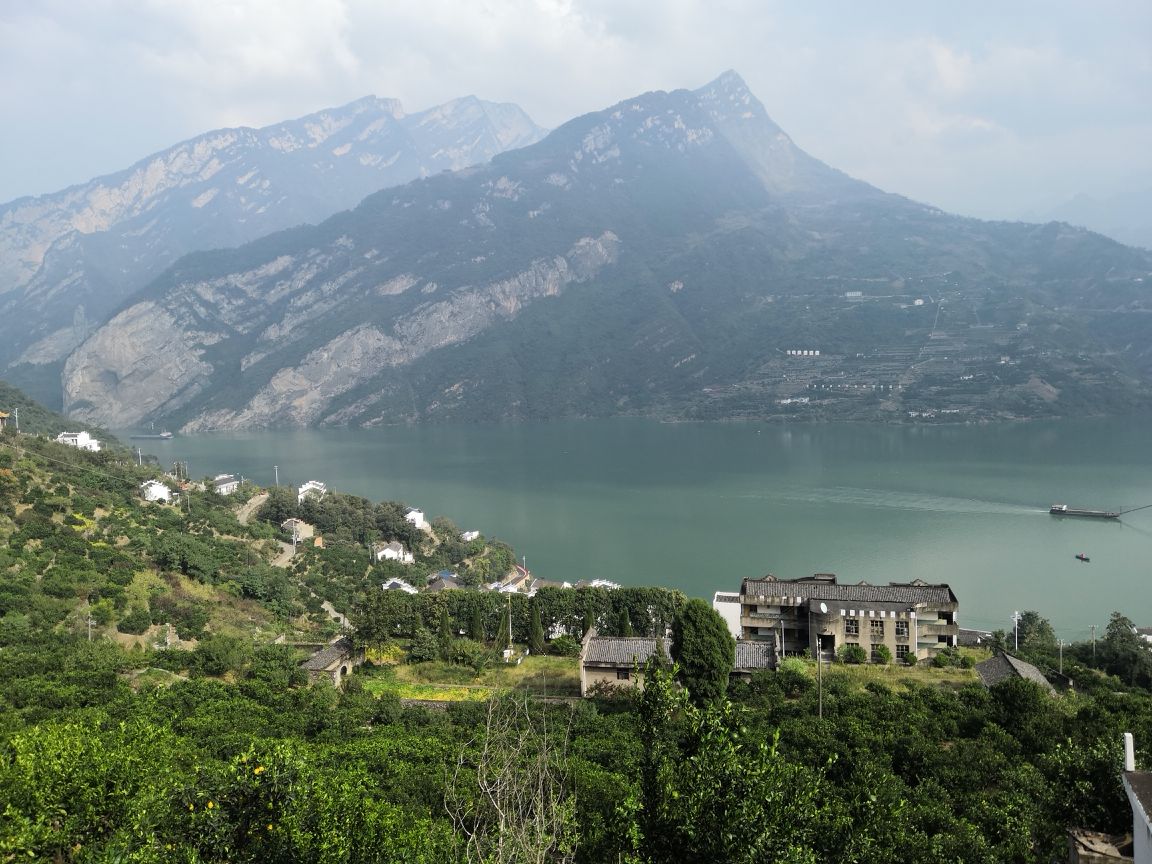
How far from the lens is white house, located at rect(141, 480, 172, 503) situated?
32.1 meters

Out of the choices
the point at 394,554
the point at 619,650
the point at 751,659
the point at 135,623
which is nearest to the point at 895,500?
the point at 394,554

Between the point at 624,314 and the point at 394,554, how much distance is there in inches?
3925

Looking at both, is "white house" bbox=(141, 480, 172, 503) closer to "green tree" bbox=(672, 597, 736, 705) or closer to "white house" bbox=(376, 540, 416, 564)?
"white house" bbox=(376, 540, 416, 564)

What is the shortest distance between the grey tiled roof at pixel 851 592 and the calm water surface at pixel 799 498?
10619 millimetres

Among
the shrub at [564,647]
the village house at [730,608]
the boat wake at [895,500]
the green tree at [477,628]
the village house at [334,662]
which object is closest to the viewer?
the village house at [334,662]

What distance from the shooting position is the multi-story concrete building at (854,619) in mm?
17891

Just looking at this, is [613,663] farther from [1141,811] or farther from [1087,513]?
[1087,513]

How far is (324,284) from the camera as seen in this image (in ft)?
471

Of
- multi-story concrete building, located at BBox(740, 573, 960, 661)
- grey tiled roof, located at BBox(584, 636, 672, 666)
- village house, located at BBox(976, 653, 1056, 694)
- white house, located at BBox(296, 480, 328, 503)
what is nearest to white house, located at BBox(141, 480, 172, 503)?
white house, located at BBox(296, 480, 328, 503)

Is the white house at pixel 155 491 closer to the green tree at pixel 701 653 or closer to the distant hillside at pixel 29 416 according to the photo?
the distant hillside at pixel 29 416

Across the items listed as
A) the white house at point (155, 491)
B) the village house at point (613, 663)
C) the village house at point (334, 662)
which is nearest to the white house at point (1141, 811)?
the village house at point (613, 663)

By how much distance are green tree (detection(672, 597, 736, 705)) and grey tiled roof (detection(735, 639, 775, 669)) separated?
1.45 metres

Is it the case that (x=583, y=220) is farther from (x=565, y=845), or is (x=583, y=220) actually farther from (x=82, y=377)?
(x=565, y=845)

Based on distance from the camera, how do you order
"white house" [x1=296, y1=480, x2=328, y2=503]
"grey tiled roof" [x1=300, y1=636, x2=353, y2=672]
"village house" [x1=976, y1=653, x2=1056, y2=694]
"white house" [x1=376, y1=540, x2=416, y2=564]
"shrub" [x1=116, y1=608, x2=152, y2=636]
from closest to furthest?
"village house" [x1=976, y1=653, x2=1056, y2=694] < "grey tiled roof" [x1=300, y1=636, x2=353, y2=672] < "shrub" [x1=116, y1=608, x2=152, y2=636] < "white house" [x1=376, y1=540, x2=416, y2=564] < "white house" [x1=296, y1=480, x2=328, y2=503]
